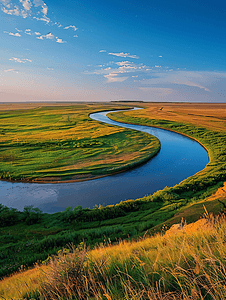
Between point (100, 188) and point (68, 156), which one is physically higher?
point (68, 156)

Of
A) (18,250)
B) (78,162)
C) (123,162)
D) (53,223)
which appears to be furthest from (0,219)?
(123,162)

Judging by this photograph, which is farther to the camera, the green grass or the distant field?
the distant field

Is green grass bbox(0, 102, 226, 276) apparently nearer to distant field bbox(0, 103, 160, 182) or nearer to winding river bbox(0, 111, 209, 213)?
winding river bbox(0, 111, 209, 213)

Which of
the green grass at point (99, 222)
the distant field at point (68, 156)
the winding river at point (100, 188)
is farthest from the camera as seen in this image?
the distant field at point (68, 156)

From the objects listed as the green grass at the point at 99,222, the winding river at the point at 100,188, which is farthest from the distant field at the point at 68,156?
the green grass at the point at 99,222

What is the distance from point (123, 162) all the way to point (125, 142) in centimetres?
1016

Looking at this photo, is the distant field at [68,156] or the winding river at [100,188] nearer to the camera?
the winding river at [100,188]

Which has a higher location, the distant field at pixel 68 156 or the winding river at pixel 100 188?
the distant field at pixel 68 156

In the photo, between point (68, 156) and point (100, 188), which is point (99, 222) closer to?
point (100, 188)

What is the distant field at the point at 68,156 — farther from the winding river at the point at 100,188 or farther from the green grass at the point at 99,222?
the green grass at the point at 99,222

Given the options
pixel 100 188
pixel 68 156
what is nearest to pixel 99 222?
pixel 100 188

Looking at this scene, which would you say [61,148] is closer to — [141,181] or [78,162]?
[78,162]

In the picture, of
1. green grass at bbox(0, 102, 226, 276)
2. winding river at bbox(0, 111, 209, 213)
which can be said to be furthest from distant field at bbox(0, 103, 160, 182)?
green grass at bbox(0, 102, 226, 276)

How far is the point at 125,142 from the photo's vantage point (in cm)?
3091
